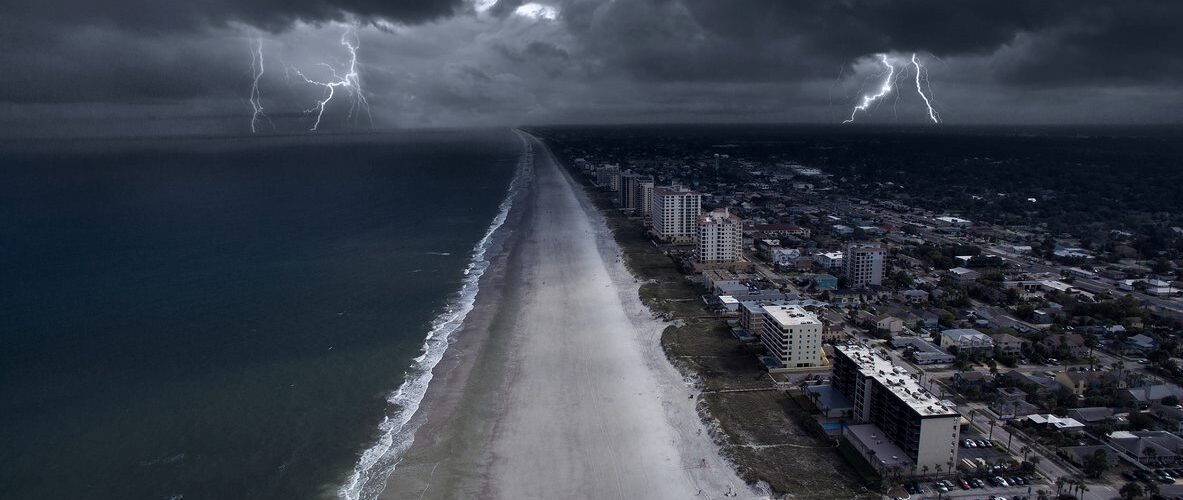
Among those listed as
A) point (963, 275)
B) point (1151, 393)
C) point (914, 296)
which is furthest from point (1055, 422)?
point (963, 275)

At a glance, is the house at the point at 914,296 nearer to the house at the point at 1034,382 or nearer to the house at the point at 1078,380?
the house at the point at 1034,382

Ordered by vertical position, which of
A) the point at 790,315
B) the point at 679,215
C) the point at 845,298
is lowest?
the point at 845,298

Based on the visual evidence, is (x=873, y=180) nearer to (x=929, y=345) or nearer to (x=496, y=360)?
(x=929, y=345)

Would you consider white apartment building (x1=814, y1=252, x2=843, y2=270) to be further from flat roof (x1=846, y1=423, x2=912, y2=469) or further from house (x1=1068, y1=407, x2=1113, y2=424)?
flat roof (x1=846, y1=423, x2=912, y2=469)

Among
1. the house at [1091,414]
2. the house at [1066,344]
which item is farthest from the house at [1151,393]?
the house at [1066,344]

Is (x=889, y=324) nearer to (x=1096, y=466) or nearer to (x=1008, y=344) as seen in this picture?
(x=1008, y=344)

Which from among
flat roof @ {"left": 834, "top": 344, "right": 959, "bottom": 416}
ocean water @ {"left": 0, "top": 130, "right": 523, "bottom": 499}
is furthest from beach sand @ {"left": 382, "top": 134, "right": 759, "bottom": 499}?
flat roof @ {"left": 834, "top": 344, "right": 959, "bottom": 416}

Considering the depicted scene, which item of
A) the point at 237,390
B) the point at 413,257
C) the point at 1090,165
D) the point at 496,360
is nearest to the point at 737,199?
the point at 413,257
